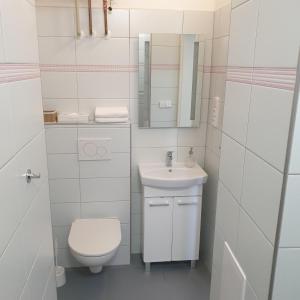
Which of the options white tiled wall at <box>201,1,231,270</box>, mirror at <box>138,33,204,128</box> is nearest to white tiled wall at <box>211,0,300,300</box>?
white tiled wall at <box>201,1,231,270</box>

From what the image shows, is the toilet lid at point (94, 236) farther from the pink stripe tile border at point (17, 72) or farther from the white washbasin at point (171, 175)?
the pink stripe tile border at point (17, 72)

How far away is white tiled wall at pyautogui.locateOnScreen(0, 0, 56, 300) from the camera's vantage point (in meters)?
0.87

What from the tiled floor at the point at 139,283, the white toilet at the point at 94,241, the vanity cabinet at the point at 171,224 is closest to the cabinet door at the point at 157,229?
the vanity cabinet at the point at 171,224

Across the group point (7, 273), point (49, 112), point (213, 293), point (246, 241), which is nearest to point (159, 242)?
point (213, 293)

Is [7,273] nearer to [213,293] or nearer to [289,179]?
[289,179]

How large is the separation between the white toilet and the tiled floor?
126 millimetres

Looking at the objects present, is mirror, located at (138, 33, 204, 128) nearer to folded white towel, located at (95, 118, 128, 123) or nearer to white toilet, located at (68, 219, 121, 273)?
folded white towel, located at (95, 118, 128, 123)

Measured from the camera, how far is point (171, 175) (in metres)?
2.53

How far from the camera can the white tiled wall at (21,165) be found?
2.87 feet

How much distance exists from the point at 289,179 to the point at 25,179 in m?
0.85

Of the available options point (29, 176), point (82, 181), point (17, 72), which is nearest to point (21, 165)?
point (29, 176)

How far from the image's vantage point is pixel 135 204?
9.14 feet

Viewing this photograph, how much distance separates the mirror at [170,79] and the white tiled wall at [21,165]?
1271 mm

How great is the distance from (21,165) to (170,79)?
5.68 feet
